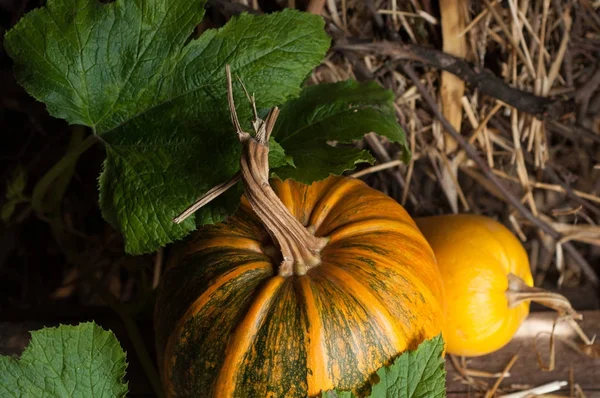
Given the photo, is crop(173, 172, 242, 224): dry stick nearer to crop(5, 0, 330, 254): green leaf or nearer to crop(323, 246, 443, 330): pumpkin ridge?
crop(5, 0, 330, 254): green leaf

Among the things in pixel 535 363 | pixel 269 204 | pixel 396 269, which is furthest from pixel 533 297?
pixel 269 204

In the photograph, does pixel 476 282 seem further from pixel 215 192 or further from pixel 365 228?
pixel 215 192

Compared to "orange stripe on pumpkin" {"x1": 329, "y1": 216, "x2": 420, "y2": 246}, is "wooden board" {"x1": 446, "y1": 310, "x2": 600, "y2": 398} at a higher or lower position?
lower

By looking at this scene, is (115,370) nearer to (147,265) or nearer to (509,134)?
(147,265)

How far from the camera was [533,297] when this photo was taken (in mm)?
1179

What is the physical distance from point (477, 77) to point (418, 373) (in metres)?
0.62

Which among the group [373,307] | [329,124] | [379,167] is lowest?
[373,307]

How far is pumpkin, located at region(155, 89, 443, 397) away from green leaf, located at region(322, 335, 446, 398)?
0.03 metres

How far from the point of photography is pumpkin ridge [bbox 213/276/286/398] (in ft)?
2.94

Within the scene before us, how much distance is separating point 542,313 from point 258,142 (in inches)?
30.0

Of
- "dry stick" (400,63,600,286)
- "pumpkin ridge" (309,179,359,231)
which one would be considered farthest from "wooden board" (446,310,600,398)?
"pumpkin ridge" (309,179,359,231)

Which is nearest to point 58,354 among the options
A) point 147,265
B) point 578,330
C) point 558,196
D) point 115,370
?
point 115,370

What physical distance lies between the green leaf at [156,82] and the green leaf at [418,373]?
12.1 inches

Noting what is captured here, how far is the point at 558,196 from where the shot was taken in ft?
4.80
